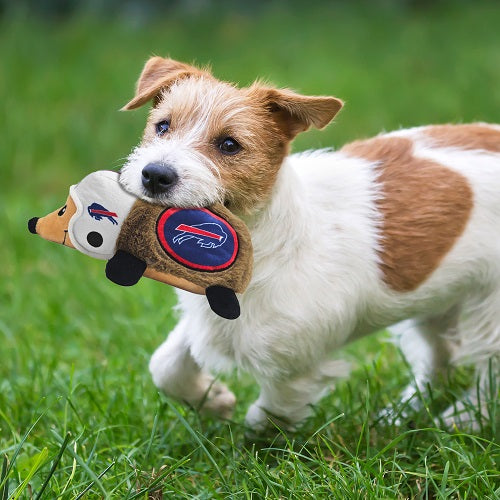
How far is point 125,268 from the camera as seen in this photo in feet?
9.78

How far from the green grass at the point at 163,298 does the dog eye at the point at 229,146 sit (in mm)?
1066

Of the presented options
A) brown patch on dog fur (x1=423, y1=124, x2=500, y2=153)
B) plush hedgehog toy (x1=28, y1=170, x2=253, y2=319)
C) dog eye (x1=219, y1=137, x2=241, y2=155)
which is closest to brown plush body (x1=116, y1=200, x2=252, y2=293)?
plush hedgehog toy (x1=28, y1=170, x2=253, y2=319)

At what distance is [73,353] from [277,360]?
5.72 feet

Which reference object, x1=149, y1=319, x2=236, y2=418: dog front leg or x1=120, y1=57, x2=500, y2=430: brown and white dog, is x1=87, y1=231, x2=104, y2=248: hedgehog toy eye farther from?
x1=149, y1=319, x2=236, y2=418: dog front leg

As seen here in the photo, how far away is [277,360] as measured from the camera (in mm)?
3297

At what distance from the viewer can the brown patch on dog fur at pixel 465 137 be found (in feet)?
12.0

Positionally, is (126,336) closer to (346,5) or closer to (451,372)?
(451,372)

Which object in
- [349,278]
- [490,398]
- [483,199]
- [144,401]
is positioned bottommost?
[144,401]

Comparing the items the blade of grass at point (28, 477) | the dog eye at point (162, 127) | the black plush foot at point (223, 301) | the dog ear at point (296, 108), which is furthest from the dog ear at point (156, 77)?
the blade of grass at point (28, 477)

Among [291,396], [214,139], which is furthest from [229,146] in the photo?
[291,396]

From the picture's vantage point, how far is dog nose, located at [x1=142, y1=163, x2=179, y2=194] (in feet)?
9.27

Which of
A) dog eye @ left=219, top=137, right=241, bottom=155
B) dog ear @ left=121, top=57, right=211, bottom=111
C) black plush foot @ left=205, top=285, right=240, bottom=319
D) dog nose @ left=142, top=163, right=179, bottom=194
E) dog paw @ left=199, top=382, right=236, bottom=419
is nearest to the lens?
dog nose @ left=142, top=163, right=179, bottom=194

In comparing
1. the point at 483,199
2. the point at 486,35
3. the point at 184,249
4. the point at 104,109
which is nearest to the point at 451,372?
the point at 483,199

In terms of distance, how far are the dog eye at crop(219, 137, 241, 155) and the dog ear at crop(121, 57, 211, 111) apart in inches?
16.4
